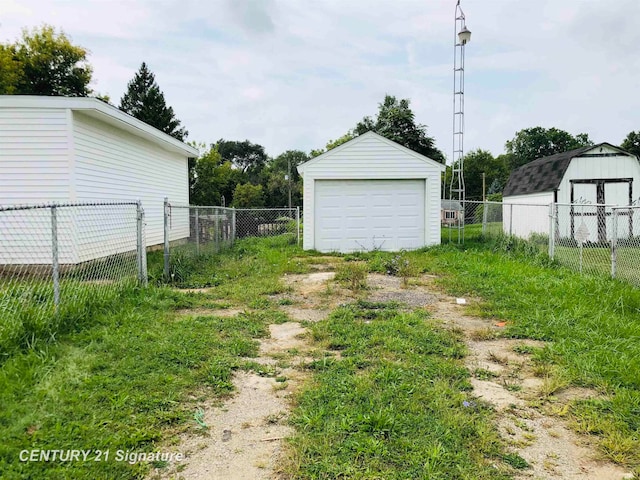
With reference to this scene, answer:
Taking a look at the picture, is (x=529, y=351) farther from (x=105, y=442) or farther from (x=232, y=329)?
(x=105, y=442)

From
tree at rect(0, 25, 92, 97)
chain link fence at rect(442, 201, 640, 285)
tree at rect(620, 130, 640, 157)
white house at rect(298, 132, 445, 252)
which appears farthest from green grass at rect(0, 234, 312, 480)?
tree at rect(620, 130, 640, 157)

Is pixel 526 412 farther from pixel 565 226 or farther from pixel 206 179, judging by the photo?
pixel 206 179

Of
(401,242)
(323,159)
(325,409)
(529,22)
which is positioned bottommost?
(325,409)

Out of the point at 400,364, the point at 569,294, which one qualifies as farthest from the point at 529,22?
the point at 400,364

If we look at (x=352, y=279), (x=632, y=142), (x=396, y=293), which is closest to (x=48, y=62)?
(x=352, y=279)

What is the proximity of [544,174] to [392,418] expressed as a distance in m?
15.1

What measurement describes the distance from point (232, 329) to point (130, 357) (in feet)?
4.02

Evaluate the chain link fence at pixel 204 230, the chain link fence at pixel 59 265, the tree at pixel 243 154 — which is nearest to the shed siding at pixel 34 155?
the chain link fence at pixel 59 265

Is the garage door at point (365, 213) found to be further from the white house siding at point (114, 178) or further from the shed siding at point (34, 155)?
the shed siding at point (34, 155)

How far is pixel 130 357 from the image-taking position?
3584 mm

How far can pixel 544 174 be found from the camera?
15.0m

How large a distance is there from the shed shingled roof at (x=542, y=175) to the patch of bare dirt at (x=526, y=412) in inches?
448

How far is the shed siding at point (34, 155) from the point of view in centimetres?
754

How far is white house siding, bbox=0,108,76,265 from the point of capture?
7.54 m
